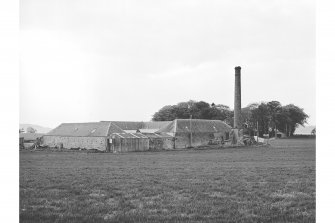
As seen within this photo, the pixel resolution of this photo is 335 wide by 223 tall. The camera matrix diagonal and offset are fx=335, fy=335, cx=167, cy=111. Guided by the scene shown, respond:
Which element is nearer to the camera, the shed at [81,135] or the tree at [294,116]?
the shed at [81,135]

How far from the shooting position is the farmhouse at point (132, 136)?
1730 inches

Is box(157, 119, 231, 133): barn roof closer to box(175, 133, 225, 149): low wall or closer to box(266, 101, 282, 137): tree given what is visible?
box(175, 133, 225, 149): low wall

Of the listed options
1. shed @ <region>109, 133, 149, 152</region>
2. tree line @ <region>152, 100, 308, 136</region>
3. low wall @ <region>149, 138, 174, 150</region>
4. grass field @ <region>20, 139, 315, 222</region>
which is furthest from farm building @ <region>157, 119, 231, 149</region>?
grass field @ <region>20, 139, 315, 222</region>

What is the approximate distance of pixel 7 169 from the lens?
20.7 ft

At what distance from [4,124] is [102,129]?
40.5 metres

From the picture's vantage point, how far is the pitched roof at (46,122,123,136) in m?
45.8

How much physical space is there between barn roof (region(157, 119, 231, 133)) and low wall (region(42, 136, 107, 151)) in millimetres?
13058

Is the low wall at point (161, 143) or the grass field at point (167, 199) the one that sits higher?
the grass field at point (167, 199)

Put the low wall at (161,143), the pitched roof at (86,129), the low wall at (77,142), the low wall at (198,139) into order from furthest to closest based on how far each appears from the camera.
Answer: the low wall at (198,139) → the low wall at (161,143) → the pitched roof at (86,129) → the low wall at (77,142)

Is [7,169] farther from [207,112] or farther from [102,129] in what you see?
[207,112]

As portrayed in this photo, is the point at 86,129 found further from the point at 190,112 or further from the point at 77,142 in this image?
the point at 190,112

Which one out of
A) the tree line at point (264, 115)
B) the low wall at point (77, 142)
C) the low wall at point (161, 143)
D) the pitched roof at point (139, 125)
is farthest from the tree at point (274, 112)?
the low wall at point (77, 142)

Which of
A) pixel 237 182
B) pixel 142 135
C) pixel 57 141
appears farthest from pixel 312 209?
pixel 57 141

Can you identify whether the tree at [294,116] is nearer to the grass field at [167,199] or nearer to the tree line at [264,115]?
the tree line at [264,115]
